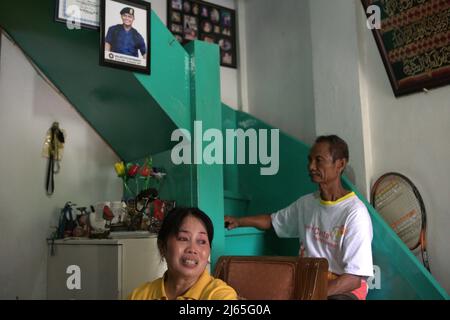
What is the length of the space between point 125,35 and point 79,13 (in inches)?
8.8

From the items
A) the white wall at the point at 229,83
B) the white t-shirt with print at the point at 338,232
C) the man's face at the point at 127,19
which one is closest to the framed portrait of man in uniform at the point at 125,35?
the man's face at the point at 127,19

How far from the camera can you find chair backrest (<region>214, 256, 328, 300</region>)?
4.75ft

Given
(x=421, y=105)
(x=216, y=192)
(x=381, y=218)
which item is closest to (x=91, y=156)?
(x=216, y=192)

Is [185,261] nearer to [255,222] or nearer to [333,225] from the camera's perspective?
[333,225]

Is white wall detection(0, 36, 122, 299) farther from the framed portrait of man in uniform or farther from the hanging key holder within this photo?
the framed portrait of man in uniform

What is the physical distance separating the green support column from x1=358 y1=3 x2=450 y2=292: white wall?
847mm

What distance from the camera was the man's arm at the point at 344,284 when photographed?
71.1 inches

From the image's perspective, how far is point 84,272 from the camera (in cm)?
221

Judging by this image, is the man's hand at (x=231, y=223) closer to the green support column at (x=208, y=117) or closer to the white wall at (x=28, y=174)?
the green support column at (x=208, y=117)

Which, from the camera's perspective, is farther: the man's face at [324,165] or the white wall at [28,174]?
the white wall at [28,174]

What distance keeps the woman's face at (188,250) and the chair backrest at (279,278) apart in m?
0.21

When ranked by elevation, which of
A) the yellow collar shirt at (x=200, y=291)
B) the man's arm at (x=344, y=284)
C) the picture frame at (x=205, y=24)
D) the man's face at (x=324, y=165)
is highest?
the picture frame at (x=205, y=24)

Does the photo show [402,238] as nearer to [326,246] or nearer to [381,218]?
[381,218]

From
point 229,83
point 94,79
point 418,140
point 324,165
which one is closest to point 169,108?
point 94,79
